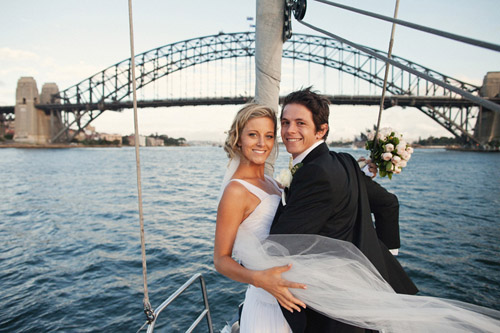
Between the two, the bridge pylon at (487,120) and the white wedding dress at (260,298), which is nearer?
the white wedding dress at (260,298)

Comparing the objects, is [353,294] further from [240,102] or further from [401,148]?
[240,102]

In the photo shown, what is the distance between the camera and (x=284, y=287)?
4.32 ft

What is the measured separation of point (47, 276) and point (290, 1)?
6677mm

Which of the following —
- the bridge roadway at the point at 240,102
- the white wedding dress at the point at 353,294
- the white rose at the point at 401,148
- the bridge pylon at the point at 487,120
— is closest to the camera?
the white wedding dress at the point at 353,294

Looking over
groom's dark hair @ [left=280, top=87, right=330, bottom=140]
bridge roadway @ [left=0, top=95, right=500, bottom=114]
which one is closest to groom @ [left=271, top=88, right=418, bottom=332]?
groom's dark hair @ [left=280, top=87, right=330, bottom=140]

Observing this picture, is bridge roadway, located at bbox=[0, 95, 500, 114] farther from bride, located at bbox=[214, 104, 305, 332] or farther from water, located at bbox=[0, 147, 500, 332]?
bride, located at bbox=[214, 104, 305, 332]

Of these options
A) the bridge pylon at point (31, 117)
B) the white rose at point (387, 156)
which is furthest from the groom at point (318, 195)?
the bridge pylon at point (31, 117)

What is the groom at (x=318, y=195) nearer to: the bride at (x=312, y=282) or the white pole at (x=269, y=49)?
the bride at (x=312, y=282)

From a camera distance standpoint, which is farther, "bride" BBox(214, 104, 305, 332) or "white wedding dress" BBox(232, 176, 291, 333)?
"white wedding dress" BBox(232, 176, 291, 333)

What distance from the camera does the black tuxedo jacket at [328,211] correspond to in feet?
4.42

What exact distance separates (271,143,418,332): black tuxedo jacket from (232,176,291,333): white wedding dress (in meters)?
0.10

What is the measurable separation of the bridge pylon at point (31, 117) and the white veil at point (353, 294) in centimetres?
6672

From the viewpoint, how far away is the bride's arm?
1.32 metres

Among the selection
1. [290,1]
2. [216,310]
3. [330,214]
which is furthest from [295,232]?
[216,310]
